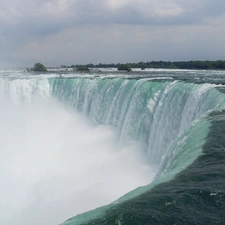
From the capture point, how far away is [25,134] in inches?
795

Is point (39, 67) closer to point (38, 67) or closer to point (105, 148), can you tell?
point (38, 67)

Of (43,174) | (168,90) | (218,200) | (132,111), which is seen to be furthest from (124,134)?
(218,200)

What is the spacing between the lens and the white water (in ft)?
32.4

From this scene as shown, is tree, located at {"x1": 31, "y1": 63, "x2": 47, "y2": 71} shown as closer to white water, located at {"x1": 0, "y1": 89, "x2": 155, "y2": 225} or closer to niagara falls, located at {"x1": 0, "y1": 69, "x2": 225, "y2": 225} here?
niagara falls, located at {"x1": 0, "y1": 69, "x2": 225, "y2": 225}

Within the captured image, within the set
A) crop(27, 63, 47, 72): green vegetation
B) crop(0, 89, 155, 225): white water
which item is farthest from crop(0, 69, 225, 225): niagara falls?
crop(27, 63, 47, 72): green vegetation

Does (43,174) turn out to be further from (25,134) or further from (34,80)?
(34,80)

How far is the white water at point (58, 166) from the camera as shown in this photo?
32.4ft

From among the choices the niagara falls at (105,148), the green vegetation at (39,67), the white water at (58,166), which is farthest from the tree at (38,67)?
the white water at (58,166)

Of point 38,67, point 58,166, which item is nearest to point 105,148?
point 58,166

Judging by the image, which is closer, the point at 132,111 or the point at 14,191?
the point at 14,191

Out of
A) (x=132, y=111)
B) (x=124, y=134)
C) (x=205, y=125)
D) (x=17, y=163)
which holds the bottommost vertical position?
(x=17, y=163)

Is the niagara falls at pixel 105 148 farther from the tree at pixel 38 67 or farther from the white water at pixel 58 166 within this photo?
the tree at pixel 38 67

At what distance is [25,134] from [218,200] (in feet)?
55.9

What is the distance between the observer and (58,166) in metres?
14.6
